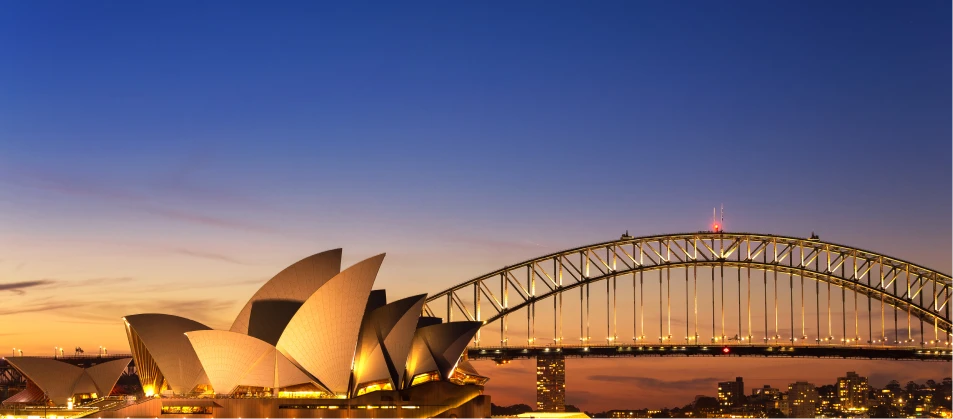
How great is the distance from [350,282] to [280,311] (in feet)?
25.3

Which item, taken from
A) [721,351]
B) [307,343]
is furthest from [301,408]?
[721,351]

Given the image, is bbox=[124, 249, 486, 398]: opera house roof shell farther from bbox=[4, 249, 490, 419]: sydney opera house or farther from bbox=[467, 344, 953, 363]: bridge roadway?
bbox=[467, 344, 953, 363]: bridge roadway

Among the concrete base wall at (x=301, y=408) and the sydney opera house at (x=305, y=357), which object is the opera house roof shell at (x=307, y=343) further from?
the concrete base wall at (x=301, y=408)

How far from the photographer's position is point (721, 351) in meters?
122

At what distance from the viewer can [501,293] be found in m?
126

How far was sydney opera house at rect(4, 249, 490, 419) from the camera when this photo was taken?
263 ft

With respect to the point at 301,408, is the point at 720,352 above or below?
above

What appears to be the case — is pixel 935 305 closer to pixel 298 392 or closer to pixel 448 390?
pixel 448 390

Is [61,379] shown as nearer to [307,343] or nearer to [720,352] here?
[307,343]

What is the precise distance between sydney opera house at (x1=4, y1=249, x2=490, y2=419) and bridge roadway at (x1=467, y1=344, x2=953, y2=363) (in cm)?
3456

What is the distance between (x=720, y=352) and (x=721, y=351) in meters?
0.23

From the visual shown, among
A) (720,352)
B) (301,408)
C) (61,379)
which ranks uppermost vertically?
(720,352)

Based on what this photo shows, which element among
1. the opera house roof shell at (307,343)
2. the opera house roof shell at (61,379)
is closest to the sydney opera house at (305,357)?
the opera house roof shell at (307,343)

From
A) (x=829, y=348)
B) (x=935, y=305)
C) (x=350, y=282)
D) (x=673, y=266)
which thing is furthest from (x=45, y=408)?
(x=935, y=305)
